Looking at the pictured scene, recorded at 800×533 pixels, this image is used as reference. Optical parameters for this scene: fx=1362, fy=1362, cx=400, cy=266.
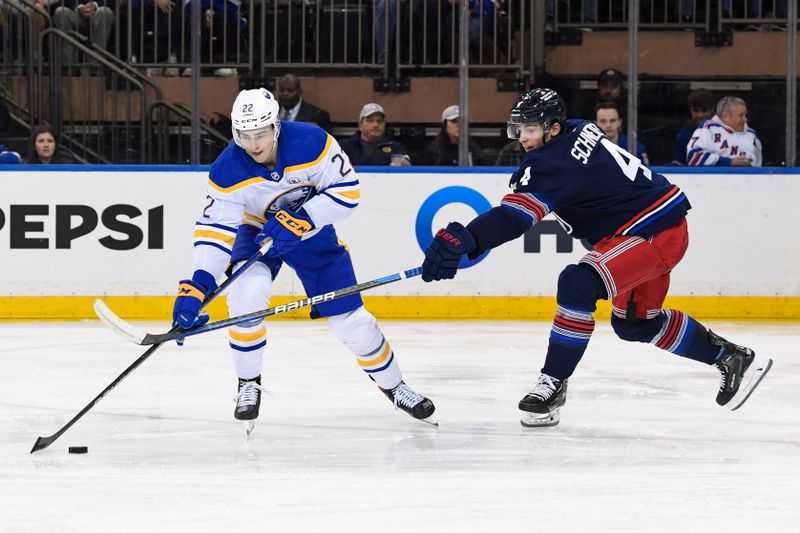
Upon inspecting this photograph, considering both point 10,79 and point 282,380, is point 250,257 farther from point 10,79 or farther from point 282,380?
point 10,79

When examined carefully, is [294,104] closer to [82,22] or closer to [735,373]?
[82,22]

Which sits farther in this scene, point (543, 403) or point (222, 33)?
point (222, 33)

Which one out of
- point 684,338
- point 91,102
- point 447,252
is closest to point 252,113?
point 447,252

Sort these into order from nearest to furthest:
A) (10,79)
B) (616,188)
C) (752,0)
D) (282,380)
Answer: (616,188), (282,380), (10,79), (752,0)

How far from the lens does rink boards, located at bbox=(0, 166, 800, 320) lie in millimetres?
6996

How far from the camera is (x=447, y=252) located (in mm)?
3762

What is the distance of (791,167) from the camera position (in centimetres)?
713

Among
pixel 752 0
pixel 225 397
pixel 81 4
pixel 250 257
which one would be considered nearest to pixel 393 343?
pixel 225 397

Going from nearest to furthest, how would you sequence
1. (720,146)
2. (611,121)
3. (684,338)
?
(684,338), (611,121), (720,146)

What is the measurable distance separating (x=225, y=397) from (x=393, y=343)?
161cm

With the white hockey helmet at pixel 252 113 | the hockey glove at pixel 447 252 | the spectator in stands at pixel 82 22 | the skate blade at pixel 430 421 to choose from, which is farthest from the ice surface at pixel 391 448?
the spectator in stands at pixel 82 22

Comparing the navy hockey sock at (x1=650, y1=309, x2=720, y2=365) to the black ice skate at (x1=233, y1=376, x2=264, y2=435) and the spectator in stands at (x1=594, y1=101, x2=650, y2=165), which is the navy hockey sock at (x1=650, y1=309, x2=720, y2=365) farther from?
the spectator in stands at (x1=594, y1=101, x2=650, y2=165)

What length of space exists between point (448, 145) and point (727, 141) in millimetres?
1472

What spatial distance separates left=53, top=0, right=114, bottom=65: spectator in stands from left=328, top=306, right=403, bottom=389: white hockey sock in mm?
3988
